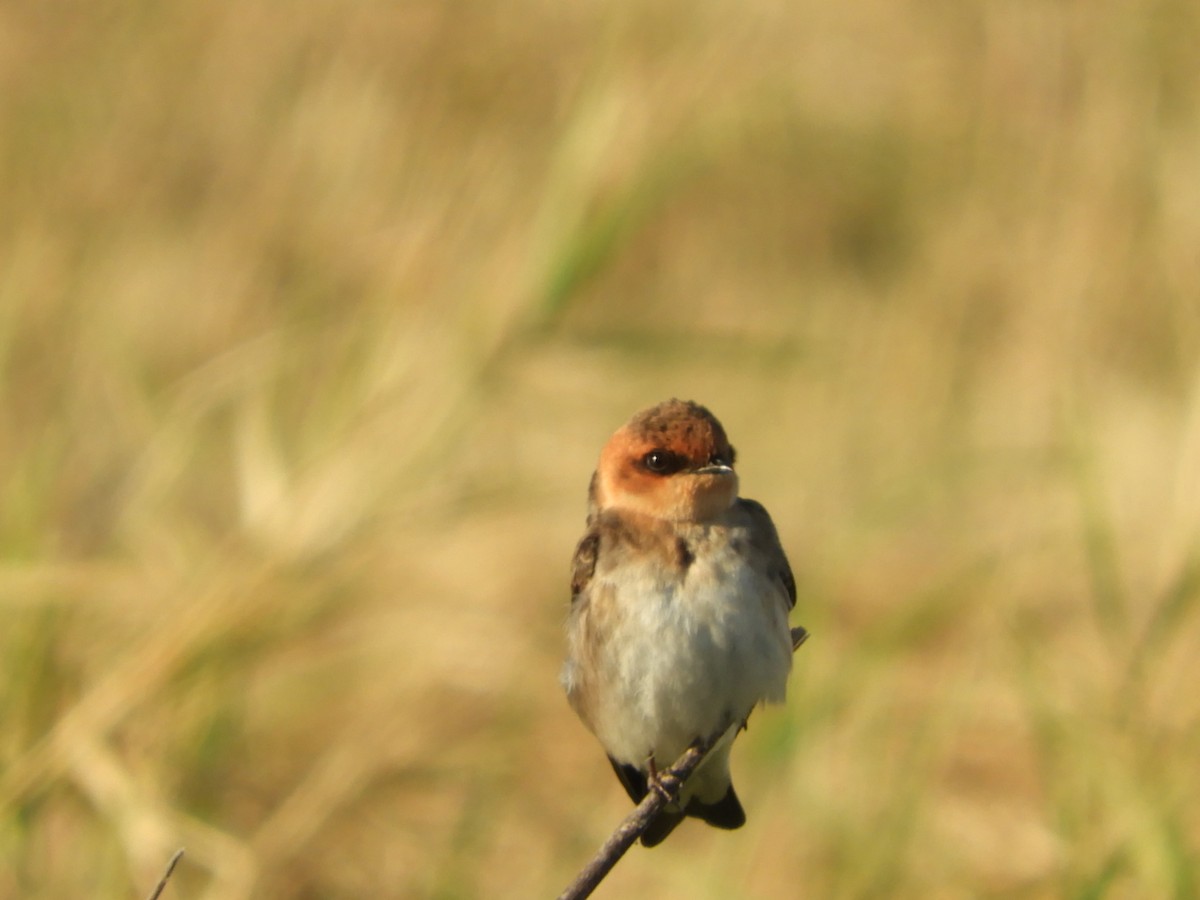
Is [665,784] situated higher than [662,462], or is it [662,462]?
[662,462]

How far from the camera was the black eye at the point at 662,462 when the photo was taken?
7.91 ft

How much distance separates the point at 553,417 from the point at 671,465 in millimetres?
5099

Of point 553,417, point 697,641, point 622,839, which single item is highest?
point 622,839

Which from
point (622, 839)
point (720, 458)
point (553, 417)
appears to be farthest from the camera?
point (553, 417)

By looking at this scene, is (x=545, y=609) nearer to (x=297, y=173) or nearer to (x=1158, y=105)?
(x=297, y=173)

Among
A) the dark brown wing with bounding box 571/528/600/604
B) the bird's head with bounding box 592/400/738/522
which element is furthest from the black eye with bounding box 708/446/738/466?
the dark brown wing with bounding box 571/528/600/604

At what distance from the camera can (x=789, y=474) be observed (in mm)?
6926

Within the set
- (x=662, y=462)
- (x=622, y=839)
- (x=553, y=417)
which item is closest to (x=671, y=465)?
(x=662, y=462)

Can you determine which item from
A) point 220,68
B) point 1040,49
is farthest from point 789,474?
point 220,68

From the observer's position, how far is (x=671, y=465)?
2.42m

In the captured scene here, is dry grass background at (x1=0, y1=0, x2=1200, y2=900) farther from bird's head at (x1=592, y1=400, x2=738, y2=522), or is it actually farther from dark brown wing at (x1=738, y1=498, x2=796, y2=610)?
bird's head at (x1=592, y1=400, x2=738, y2=522)

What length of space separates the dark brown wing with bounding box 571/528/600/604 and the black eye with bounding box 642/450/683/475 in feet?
0.68

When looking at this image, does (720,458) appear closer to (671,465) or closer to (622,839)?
(671,465)

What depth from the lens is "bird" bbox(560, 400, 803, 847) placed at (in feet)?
7.96
